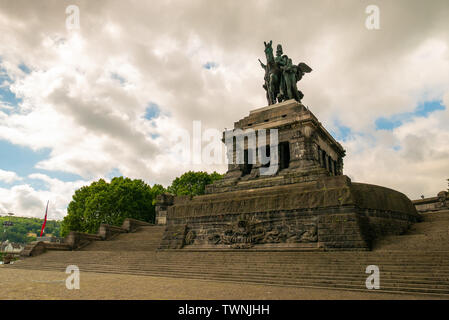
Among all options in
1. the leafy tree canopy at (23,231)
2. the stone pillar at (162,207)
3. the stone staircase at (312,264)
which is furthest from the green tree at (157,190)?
the leafy tree canopy at (23,231)

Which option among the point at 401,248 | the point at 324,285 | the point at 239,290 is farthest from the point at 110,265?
the point at 401,248

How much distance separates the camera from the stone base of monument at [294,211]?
42.5 feet

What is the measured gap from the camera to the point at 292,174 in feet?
58.6

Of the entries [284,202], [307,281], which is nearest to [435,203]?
[284,202]

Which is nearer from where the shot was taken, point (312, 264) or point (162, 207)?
point (312, 264)

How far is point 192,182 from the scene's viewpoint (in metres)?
42.6

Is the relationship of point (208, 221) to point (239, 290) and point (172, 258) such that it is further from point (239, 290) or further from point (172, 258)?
point (239, 290)

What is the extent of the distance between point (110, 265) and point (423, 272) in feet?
42.2

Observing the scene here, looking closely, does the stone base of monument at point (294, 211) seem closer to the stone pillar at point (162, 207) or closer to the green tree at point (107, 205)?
the stone pillar at point (162, 207)

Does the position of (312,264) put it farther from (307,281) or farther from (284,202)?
(284,202)

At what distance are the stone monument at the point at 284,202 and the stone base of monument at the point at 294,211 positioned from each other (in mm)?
42

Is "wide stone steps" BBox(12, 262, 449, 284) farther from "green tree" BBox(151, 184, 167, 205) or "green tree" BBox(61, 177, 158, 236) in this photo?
"green tree" BBox(151, 184, 167, 205)

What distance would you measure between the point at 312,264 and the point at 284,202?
4.07 meters

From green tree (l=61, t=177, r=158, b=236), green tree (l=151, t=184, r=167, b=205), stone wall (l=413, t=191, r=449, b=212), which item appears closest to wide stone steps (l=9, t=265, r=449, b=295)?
stone wall (l=413, t=191, r=449, b=212)
